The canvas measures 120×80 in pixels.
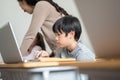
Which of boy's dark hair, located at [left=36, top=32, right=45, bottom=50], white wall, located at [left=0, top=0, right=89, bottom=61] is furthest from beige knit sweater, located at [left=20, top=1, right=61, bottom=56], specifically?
white wall, located at [left=0, top=0, right=89, bottom=61]

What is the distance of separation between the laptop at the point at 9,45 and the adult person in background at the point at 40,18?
29cm

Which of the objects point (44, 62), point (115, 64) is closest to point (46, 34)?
point (44, 62)

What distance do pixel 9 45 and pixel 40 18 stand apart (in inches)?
21.6

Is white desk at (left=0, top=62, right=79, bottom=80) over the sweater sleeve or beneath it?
beneath

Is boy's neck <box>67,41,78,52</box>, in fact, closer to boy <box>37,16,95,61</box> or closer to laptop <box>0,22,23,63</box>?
boy <box>37,16,95,61</box>

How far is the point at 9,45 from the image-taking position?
120 centimetres

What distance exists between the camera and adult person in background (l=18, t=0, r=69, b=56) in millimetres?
1703

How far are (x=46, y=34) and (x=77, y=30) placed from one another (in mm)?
407

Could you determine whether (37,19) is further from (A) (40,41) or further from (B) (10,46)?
(B) (10,46)

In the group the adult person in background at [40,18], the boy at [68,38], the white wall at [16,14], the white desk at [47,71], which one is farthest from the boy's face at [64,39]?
the white wall at [16,14]

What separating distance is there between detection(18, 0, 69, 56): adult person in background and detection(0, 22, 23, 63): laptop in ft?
0.96

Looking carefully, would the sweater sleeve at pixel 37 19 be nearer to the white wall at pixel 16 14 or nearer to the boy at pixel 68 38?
the boy at pixel 68 38

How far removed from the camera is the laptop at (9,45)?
109 cm

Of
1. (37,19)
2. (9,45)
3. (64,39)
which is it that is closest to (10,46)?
(9,45)
